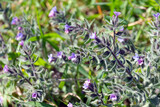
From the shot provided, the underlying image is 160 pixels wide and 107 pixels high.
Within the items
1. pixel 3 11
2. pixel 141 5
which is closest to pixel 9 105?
pixel 3 11

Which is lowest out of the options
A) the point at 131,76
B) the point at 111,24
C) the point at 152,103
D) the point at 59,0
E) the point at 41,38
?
the point at 152,103

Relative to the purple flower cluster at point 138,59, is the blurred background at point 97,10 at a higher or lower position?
higher

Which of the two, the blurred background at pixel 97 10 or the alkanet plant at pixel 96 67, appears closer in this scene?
the alkanet plant at pixel 96 67

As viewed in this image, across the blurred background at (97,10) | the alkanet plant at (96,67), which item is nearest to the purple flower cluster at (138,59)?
the alkanet plant at (96,67)

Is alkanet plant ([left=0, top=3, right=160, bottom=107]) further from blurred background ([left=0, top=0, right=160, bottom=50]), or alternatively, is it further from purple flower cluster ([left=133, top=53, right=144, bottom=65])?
blurred background ([left=0, top=0, right=160, bottom=50])

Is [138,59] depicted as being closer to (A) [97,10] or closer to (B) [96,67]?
(B) [96,67]

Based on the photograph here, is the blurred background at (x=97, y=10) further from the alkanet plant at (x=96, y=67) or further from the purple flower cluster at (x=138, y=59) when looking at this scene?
the purple flower cluster at (x=138, y=59)

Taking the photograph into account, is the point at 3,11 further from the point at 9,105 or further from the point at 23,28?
the point at 9,105

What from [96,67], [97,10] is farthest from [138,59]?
[97,10]

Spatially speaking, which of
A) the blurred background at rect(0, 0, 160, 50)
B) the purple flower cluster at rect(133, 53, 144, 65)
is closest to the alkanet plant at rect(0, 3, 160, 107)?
the purple flower cluster at rect(133, 53, 144, 65)
